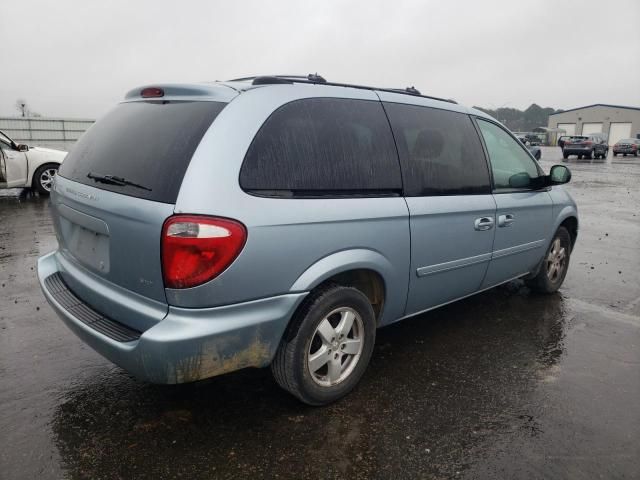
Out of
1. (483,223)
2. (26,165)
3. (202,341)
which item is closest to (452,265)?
(483,223)

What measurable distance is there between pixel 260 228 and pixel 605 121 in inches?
3018

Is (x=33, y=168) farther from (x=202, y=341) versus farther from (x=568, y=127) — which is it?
(x=568, y=127)

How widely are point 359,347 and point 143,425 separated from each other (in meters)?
1.27

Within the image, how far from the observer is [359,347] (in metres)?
2.86

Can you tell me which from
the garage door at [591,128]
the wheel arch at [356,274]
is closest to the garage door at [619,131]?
the garage door at [591,128]

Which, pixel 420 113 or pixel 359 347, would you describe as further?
pixel 420 113

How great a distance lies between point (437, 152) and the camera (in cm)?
332

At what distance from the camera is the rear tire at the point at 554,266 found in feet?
15.2

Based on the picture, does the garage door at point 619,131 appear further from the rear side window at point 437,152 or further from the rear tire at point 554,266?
the rear side window at point 437,152

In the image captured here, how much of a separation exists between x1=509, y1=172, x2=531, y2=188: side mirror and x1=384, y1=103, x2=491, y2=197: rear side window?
0.40 metres

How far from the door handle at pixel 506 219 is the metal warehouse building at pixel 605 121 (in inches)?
2603

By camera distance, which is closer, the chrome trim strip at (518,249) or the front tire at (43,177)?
the chrome trim strip at (518,249)

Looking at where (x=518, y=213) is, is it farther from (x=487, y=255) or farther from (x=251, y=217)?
(x=251, y=217)

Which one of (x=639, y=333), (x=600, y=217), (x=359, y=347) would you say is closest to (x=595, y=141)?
(x=600, y=217)
